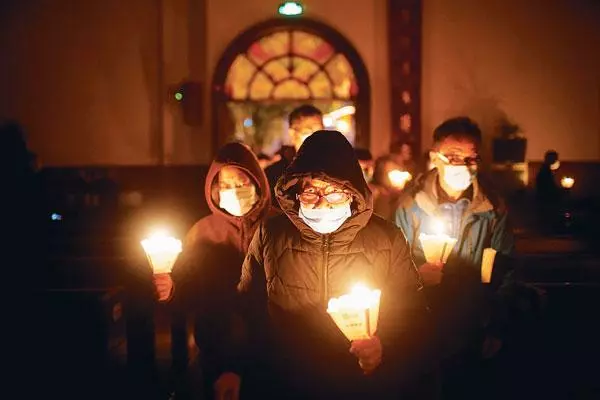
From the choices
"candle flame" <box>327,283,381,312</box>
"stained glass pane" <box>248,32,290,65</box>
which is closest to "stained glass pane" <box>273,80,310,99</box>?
"stained glass pane" <box>248,32,290,65</box>

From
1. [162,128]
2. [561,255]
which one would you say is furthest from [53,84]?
[561,255]

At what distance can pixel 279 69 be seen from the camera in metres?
13.8

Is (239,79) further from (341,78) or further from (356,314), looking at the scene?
(356,314)

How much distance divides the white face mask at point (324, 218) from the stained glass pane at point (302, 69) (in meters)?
11.1

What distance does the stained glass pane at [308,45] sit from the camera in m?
13.8

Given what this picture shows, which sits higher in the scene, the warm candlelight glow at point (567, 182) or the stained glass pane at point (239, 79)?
the stained glass pane at point (239, 79)

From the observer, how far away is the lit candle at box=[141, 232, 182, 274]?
373 centimetres

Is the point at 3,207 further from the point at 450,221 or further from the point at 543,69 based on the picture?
the point at 543,69

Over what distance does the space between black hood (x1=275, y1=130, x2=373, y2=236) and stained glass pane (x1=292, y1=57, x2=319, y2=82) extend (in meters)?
11.0

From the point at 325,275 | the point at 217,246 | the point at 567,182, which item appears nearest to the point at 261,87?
the point at 567,182

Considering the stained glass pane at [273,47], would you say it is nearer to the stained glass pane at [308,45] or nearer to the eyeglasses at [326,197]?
the stained glass pane at [308,45]

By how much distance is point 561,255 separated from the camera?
822cm

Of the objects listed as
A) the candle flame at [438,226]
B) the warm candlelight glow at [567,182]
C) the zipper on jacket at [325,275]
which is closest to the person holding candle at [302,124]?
the candle flame at [438,226]

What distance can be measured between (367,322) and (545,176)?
11.0 metres
